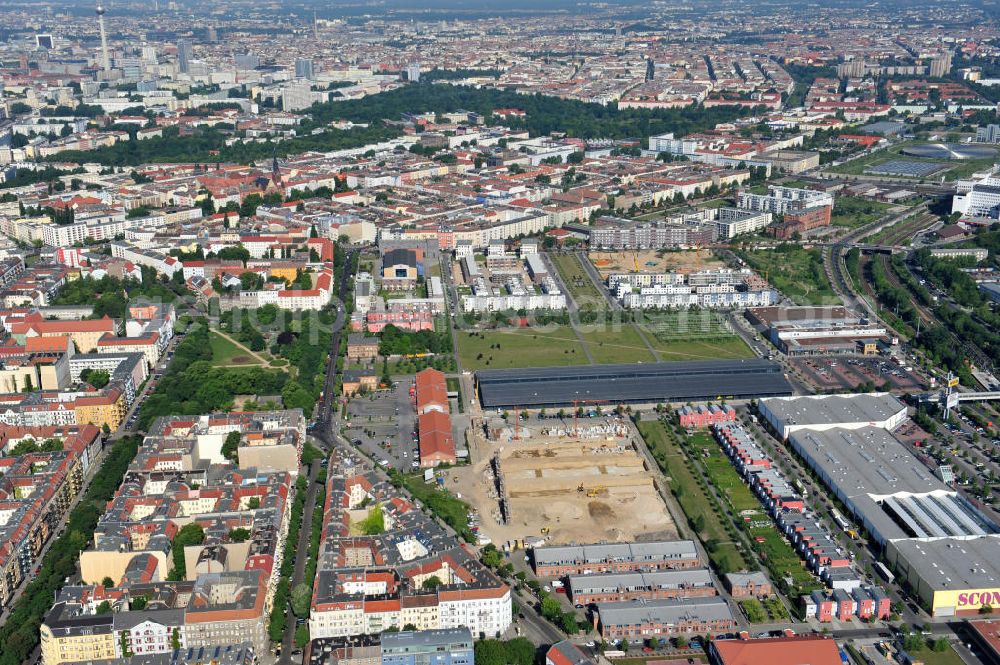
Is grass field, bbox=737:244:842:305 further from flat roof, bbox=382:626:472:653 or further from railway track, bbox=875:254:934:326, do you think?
flat roof, bbox=382:626:472:653

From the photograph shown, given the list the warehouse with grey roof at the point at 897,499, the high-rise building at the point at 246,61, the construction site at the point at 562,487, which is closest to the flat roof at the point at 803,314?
the warehouse with grey roof at the point at 897,499

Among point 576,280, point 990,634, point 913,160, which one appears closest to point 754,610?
point 990,634

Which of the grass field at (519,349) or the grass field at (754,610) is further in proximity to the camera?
the grass field at (519,349)

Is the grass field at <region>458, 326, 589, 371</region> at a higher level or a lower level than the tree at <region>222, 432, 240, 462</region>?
lower

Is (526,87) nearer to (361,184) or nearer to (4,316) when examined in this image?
(361,184)

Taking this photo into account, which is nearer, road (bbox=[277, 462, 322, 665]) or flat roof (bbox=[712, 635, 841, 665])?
flat roof (bbox=[712, 635, 841, 665])

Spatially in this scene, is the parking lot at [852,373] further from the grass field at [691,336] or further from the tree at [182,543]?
the tree at [182,543]

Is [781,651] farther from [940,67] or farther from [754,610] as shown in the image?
[940,67]

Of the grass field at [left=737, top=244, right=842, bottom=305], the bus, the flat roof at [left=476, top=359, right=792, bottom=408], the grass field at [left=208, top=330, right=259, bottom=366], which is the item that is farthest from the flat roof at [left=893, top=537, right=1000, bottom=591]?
the grass field at [left=208, top=330, right=259, bottom=366]
